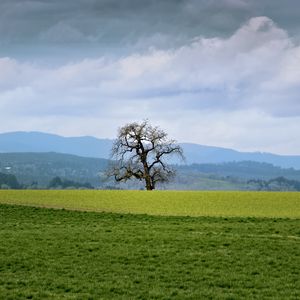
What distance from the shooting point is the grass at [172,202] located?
5541 cm

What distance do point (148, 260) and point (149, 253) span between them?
74.5 inches

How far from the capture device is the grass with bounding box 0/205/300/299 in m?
20.1

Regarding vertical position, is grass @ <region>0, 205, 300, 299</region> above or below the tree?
below

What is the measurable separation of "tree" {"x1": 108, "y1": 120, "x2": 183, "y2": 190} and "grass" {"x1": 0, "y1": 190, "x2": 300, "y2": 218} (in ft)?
35.1

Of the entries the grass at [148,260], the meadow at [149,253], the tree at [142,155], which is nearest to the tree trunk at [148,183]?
the tree at [142,155]

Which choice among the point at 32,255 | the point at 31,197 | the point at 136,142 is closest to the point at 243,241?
the point at 32,255

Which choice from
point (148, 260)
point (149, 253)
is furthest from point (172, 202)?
point (148, 260)

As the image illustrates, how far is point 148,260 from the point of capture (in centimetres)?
2603

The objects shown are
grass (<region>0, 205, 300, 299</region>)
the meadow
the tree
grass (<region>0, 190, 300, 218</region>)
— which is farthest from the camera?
the tree

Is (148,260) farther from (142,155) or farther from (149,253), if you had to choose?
(142,155)

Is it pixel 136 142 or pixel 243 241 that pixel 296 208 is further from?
pixel 136 142

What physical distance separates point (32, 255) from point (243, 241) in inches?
468

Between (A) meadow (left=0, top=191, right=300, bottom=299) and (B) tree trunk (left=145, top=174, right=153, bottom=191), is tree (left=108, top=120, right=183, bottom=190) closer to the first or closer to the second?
(B) tree trunk (left=145, top=174, right=153, bottom=191)

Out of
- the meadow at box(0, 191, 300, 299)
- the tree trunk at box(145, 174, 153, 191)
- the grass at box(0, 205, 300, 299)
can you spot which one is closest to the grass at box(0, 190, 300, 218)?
the meadow at box(0, 191, 300, 299)
